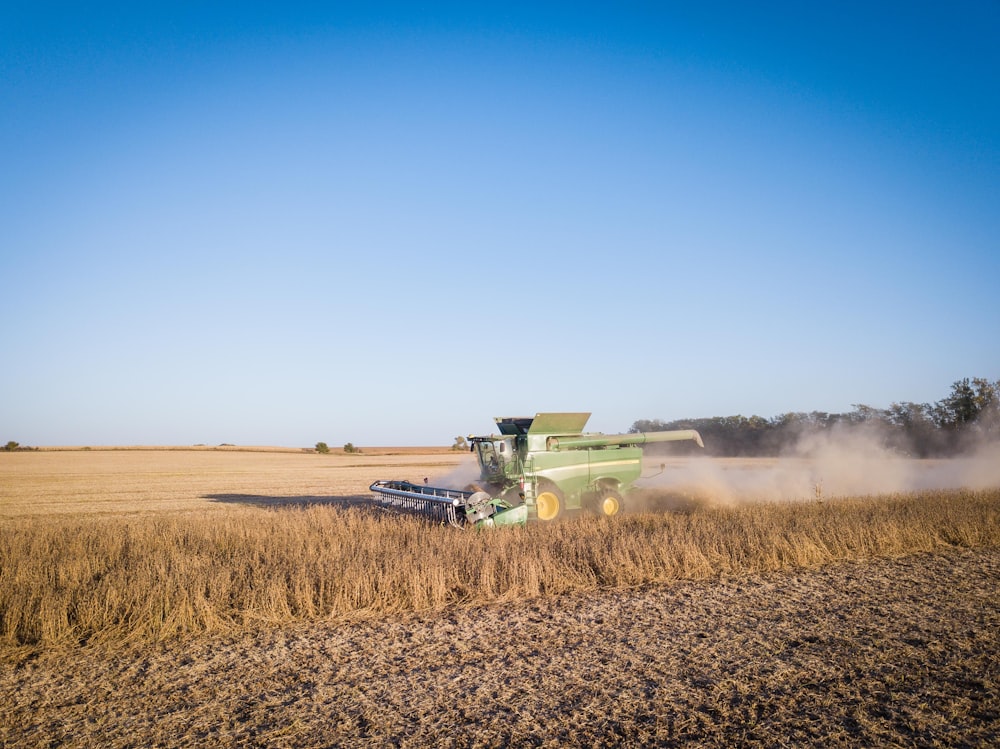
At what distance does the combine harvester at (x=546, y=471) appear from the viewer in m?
12.5

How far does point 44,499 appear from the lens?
21281 millimetres

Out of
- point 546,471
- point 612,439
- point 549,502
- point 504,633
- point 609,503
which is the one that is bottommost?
point 504,633

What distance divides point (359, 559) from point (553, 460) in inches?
227

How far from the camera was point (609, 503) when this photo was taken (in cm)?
1350

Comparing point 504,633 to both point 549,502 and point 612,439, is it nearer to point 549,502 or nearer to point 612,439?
point 549,502

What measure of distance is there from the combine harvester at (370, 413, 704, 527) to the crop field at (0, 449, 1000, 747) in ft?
6.07

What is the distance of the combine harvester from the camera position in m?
12.5

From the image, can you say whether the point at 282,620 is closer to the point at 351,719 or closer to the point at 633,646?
the point at 351,719

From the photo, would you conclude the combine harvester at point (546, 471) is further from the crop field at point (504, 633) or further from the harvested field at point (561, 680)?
the harvested field at point (561, 680)

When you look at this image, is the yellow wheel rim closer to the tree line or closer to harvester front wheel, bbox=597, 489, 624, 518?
harvester front wheel, bbox=597, 489, 624, 518

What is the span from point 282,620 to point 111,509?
14829mm

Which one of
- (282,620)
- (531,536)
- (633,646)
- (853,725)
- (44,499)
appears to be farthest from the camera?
(44,499)

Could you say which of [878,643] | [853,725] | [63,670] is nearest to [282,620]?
[63,670]

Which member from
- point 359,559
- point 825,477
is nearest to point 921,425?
point 825,477
